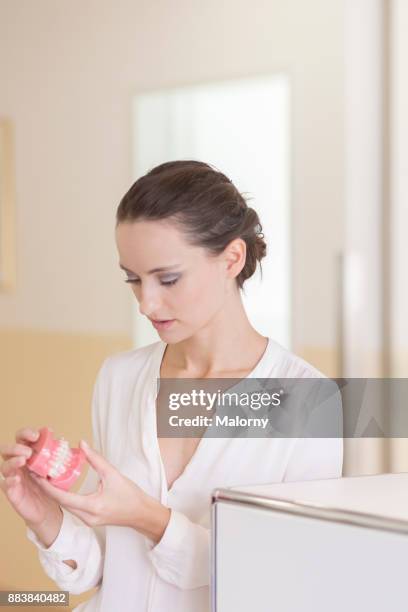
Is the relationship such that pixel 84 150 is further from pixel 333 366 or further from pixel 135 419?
pixel 135 419

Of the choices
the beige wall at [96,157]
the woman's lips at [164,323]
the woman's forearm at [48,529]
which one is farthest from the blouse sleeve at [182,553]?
the beige wall at [96,157]

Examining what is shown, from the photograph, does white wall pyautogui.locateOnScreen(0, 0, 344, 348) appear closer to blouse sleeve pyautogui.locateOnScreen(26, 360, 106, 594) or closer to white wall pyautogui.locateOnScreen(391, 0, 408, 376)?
white wall pyautogui.locateOnScreen(391, 0, 408, 376)

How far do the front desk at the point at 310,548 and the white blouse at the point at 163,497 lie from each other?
0.17 m

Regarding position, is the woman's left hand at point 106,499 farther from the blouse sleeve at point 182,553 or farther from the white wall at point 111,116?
the white wall at point 111,116

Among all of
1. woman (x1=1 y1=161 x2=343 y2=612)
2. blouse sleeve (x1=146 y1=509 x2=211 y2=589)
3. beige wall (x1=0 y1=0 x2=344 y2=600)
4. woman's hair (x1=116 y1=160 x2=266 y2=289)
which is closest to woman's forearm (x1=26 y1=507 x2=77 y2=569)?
woman (x1=1 y1=161 x2=343 y2=612)

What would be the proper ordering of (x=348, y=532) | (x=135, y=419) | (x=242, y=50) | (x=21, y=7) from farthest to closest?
1. (x=21, y=7)
2. (x=242, y=50)
3. (x=135, y=419)
4. (x=348, y=532)

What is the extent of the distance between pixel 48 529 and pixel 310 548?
422 mm

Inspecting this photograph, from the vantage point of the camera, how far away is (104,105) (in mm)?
1937

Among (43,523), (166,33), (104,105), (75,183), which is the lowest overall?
(43,523)

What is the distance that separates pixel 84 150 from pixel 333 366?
0.63 metres

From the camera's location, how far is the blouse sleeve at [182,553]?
110 centimetres

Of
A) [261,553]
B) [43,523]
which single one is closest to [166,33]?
[43,523]

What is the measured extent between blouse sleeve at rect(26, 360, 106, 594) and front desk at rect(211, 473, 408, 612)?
0.95 ft

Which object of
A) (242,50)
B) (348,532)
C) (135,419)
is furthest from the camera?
(242,50)
